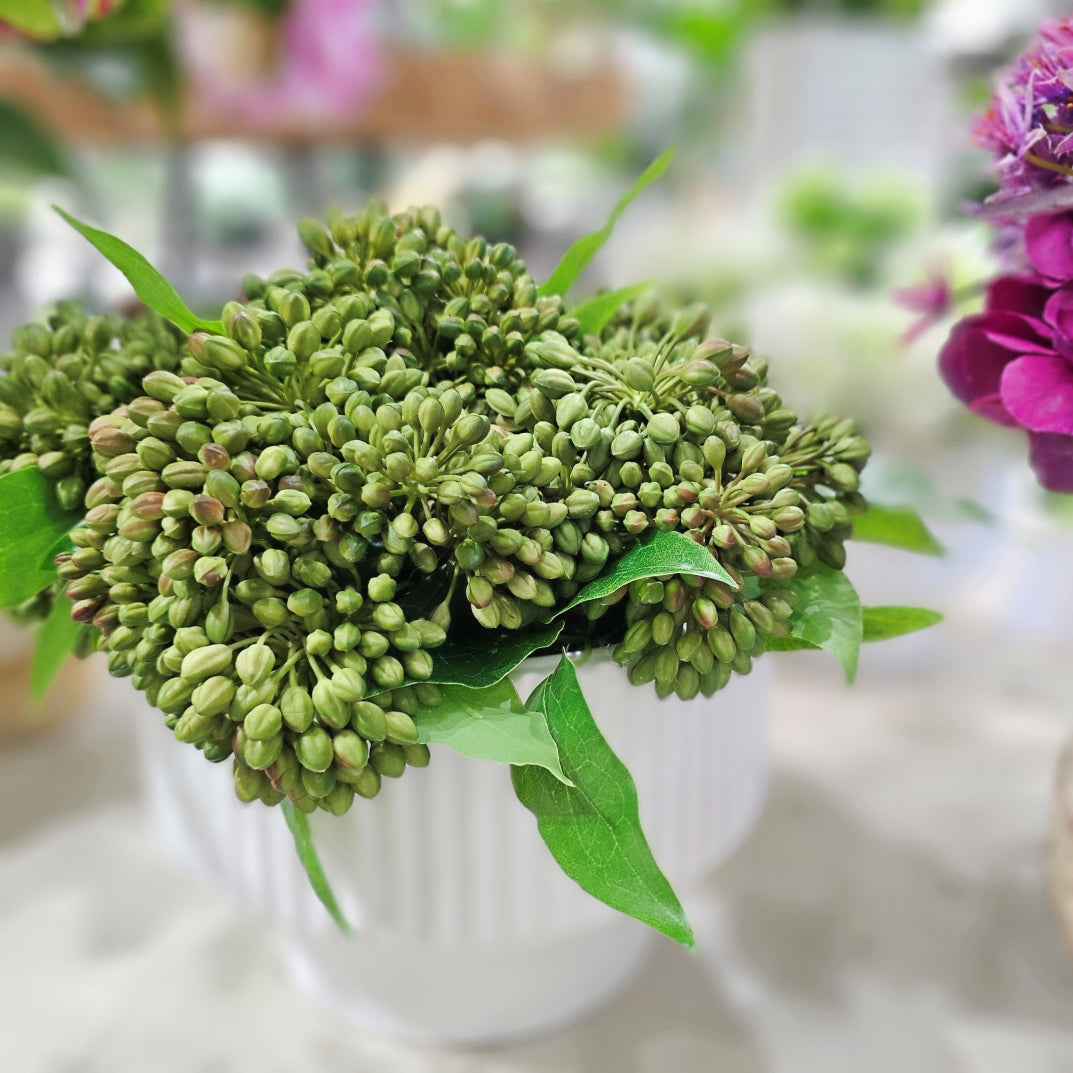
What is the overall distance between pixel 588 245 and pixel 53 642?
197 mm

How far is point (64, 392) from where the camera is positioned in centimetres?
25

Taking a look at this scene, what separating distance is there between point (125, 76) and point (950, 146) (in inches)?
25.1

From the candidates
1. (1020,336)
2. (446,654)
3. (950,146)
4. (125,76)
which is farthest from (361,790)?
(950,146)

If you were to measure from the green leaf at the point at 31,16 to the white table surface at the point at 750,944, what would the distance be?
34cm

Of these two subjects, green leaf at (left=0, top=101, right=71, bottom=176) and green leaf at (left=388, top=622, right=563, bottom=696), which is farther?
green leaf at (left=0, top=101, right=71, bottom=176)

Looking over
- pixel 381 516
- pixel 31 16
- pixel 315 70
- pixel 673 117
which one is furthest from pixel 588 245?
pixel 673 117

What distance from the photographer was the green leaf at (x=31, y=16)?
369 millimetres

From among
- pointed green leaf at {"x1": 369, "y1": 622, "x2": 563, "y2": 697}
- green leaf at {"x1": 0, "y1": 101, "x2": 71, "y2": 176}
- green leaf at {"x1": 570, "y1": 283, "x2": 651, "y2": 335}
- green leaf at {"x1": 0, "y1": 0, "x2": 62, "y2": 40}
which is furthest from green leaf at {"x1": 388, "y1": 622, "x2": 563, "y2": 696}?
green leaf at {"x1": 0, "y1": 101, "x2": 71, "y2": 176}

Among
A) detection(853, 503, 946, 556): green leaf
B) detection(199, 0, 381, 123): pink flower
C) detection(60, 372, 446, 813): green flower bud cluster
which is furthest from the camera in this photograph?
detection(199, 0, 381, 123): pink flower

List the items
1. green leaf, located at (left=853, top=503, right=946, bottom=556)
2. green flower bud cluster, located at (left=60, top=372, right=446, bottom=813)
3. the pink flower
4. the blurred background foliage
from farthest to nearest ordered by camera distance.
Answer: the pink flower, the blurred background foliage, green leaf, located at (left=853, top=503, right=946, bottom=556), green flower bud cluster, located at (left=60, top=372, right=446, bottom=813)

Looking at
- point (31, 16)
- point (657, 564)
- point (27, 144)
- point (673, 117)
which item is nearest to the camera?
point (657, 564)

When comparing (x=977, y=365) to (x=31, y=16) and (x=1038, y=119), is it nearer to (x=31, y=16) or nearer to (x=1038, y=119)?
(x=1038, y=119)

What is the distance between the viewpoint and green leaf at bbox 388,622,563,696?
220 millimetres

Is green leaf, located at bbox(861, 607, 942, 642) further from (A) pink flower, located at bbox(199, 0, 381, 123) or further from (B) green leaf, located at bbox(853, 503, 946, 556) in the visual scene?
(A) pink flower, located at bbox(199, 0, 381, 123)
